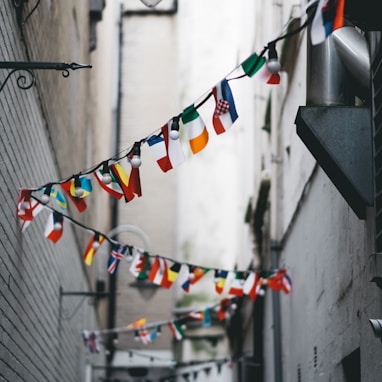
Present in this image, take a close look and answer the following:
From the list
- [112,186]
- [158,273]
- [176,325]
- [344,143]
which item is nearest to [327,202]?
[112,186]

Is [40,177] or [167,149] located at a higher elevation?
[40,177]

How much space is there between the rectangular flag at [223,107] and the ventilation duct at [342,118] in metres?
0.53

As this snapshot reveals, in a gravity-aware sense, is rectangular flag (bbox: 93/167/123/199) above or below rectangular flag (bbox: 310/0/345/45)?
above

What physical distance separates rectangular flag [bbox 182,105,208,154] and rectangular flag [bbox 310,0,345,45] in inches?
85.5

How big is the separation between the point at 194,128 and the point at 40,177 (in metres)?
3.25

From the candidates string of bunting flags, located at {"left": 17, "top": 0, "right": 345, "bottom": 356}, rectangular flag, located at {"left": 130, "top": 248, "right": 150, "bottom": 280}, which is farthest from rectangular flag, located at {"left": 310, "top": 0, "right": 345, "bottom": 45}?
rectangular flag, located at {"left": 130, "top": 248, "right": 150, "bottom": 280}

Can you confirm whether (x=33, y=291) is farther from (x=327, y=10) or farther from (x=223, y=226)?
(x=223, y=226)

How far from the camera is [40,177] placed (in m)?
10.9

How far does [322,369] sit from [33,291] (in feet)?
9.50

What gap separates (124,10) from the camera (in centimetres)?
2956

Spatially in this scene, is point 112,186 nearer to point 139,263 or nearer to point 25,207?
point 25,207

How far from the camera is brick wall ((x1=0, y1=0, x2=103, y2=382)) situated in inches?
346

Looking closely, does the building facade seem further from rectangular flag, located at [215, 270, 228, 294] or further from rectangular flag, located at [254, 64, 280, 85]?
rectangular flag, located at [215, 270, 228, 294]

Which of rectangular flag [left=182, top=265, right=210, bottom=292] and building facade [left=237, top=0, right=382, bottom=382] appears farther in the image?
rectangular flag [left=182, top=265, right=210, bottom=292]
